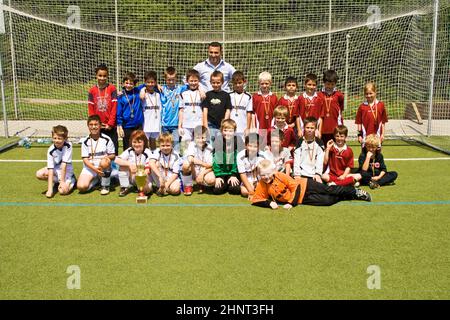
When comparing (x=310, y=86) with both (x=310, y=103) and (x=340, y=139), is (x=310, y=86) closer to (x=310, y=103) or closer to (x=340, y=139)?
(x=310, y=103)

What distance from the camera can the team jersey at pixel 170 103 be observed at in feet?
22.4

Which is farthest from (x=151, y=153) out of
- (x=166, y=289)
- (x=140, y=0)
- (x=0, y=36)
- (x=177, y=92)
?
(x=140, y=0)

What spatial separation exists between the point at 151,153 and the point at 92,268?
253cm

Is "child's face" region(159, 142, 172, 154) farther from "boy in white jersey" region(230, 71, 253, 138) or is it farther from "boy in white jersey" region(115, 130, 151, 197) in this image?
"boy in white jersey" region(230, 71, 253, 138)

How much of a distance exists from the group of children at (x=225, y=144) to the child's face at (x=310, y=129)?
0.05 ft

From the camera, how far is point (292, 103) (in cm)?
688

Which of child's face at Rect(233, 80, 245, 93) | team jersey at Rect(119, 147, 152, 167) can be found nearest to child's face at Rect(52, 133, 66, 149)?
team jersey at Rect(119, 147, 152, 167)

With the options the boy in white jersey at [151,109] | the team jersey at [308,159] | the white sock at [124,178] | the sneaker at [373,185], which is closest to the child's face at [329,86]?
the team jersey at [308,159]

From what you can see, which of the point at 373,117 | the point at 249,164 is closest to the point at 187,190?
the point at 249,164

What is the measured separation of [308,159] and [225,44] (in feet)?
21.3

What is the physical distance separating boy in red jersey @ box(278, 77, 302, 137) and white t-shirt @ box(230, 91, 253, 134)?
0.57 metres

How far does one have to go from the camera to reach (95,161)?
19.9ft
